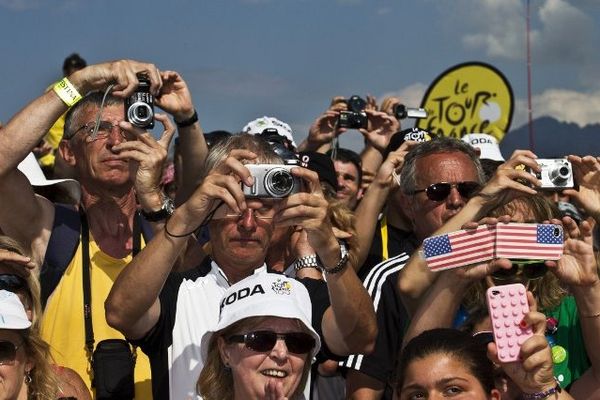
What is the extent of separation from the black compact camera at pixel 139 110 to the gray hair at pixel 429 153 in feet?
4.21

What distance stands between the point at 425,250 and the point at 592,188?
39.8 inches

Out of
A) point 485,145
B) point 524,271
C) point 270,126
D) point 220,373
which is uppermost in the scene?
point 485,145

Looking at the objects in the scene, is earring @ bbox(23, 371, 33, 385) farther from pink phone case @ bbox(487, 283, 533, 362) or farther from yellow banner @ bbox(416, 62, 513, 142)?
yellow banner @ bbox(416, 62, 513, 142)

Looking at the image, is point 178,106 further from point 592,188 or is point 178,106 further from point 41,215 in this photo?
point 592,188

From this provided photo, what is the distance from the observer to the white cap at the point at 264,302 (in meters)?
3.96

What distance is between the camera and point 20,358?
3.88 m

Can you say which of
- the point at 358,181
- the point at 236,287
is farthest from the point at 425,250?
the point at 358,181

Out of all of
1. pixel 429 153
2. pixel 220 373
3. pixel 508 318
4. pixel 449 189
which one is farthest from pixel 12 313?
pixel 429 153

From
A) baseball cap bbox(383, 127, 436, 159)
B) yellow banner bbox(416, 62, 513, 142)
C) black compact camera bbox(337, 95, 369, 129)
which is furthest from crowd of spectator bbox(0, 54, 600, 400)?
yellow banner bbox(416, 62, 513, 142)

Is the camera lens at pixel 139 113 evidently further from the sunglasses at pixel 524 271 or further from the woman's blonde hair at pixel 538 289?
the sunglasses at pixel 524 271

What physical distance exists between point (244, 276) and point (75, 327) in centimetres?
74

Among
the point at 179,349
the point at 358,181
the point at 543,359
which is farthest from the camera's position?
the point at 358,181

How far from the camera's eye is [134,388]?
4617mm

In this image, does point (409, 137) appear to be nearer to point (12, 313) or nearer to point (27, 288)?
point (27, 288)
